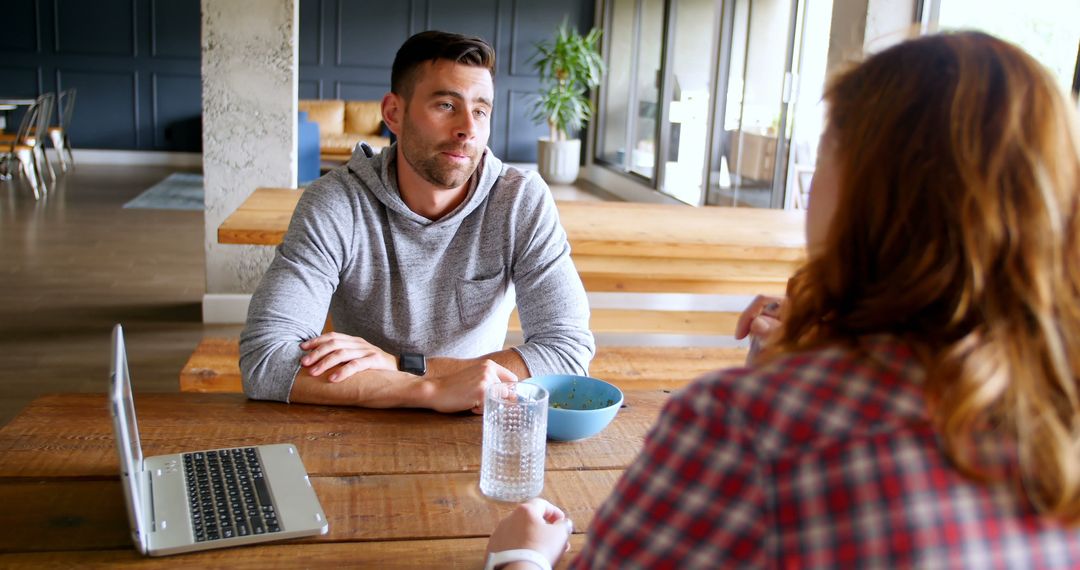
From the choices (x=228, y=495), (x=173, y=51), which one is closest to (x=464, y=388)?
(x=228, y=495)

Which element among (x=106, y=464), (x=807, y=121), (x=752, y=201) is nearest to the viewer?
(x=106, y=464)

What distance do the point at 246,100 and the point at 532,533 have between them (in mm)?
3665

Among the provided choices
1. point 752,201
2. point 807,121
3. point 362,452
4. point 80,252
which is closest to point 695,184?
point 752,201

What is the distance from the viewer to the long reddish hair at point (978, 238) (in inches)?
23.9

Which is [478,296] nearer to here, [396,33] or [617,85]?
[617,85]

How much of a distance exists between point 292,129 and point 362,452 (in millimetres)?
3254

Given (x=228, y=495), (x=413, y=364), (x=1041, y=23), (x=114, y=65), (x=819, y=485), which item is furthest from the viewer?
(x=114, y=65)

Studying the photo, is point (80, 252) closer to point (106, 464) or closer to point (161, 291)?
point (161, 291)

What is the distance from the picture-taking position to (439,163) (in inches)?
74.4

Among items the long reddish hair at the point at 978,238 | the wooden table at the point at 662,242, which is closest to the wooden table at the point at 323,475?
the long reddish hair at the point at 978,238

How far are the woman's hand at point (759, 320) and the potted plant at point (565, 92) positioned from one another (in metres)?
8.30

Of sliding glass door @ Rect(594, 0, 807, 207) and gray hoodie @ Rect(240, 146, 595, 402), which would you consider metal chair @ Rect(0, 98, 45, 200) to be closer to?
sliding glass door @ Rect(594, 0, 807, 207)

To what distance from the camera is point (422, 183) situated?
1.92 metres

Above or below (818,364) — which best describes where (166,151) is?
below
